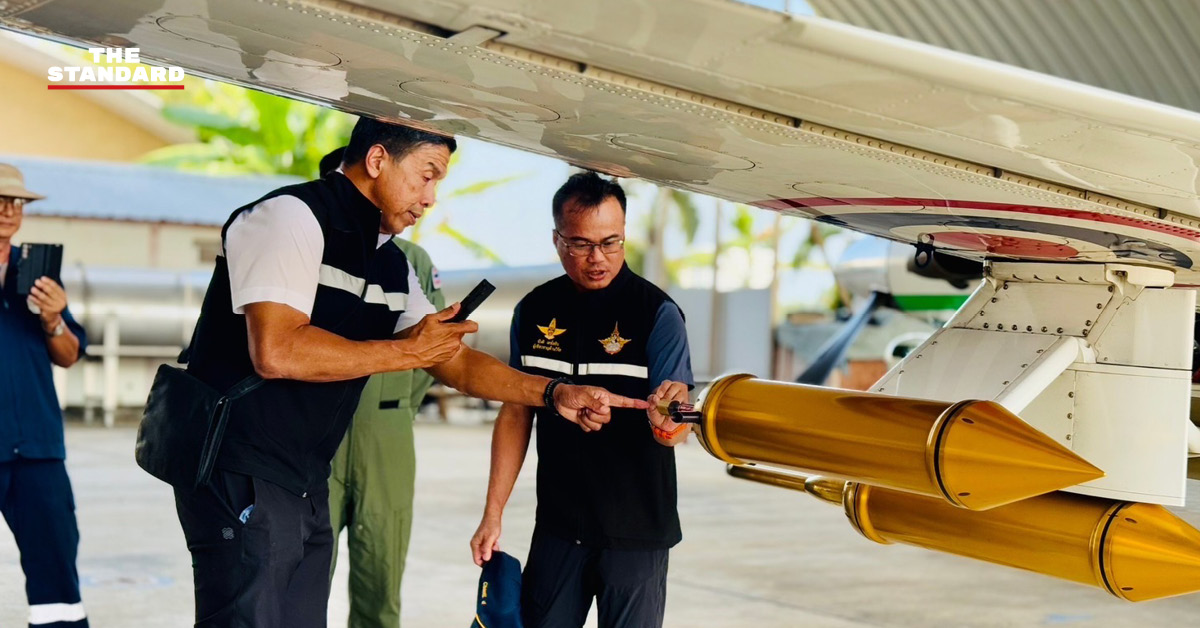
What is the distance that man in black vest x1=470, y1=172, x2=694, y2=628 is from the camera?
302 centimetres

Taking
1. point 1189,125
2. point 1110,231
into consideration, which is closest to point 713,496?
point 1110,231

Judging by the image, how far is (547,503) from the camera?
3.12 meters

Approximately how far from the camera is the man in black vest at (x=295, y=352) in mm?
2529

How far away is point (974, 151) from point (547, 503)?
55.7 inches

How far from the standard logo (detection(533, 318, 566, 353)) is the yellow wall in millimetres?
20130

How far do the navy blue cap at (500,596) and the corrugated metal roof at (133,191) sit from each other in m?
15.0

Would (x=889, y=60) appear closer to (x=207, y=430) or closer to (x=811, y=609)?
(x=207, y=430)

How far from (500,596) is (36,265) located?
2277 millimetres

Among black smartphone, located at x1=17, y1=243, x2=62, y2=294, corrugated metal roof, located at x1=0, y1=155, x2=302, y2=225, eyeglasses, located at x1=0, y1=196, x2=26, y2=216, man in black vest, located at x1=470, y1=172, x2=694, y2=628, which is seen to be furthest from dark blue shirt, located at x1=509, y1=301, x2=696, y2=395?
corrugated metal roof, located at x1=0, y1=155, x2=302, y2=225

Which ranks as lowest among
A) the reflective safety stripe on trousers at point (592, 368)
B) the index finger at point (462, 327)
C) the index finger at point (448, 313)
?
the reflective safety stripe on trousers at point (592, 368)

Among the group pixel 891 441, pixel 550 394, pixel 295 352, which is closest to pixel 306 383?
pixel 295 352

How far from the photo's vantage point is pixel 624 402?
3.03 metres

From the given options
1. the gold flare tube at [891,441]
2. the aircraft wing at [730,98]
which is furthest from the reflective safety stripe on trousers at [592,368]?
the aircraft wing at [730,98]

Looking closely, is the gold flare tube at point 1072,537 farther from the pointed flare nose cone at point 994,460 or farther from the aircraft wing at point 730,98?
the aircraft wing at point 730,98
